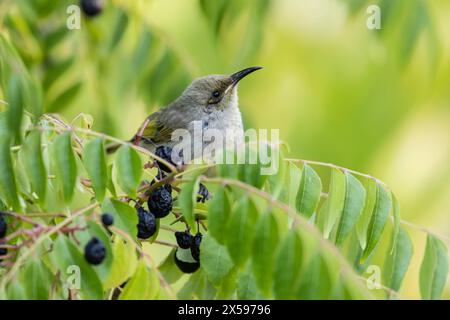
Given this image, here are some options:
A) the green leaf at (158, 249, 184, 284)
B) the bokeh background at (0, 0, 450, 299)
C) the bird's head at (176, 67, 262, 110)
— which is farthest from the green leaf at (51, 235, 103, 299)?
the bokeh background at (0, 0, 450, 299)

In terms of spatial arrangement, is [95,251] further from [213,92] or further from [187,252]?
[213,92]

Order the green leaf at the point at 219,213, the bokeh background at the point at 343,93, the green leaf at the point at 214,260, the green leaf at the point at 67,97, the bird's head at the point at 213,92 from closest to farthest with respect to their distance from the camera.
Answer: the green leaf at the point at 219,213 < the green leaf at the point at 214,260 < the green leaf at the point at 67,97 < the bird's head at the point at 213,92 < the bokeh background at the point at 343,93

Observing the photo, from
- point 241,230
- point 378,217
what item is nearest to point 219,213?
point 241,230

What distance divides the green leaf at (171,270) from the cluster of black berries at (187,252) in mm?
80

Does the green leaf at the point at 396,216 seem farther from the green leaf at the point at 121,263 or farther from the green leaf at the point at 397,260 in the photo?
the green leaf at the point at 121,263

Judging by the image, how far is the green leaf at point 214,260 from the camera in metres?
3.17

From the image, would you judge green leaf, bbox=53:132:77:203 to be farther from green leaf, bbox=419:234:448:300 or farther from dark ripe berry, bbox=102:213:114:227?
green leaf, bbox=419:234:448:300

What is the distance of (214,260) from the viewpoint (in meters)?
3.19

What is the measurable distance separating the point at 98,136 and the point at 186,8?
631 cm

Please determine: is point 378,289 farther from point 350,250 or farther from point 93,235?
point 93,235

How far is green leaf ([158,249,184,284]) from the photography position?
12.0ft

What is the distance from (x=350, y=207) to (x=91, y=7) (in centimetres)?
317

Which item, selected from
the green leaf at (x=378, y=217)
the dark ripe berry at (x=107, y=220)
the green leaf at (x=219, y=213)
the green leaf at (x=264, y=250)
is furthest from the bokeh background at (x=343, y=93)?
the green leaf at (x=264, y=250)

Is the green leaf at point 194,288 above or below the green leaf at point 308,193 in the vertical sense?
below
